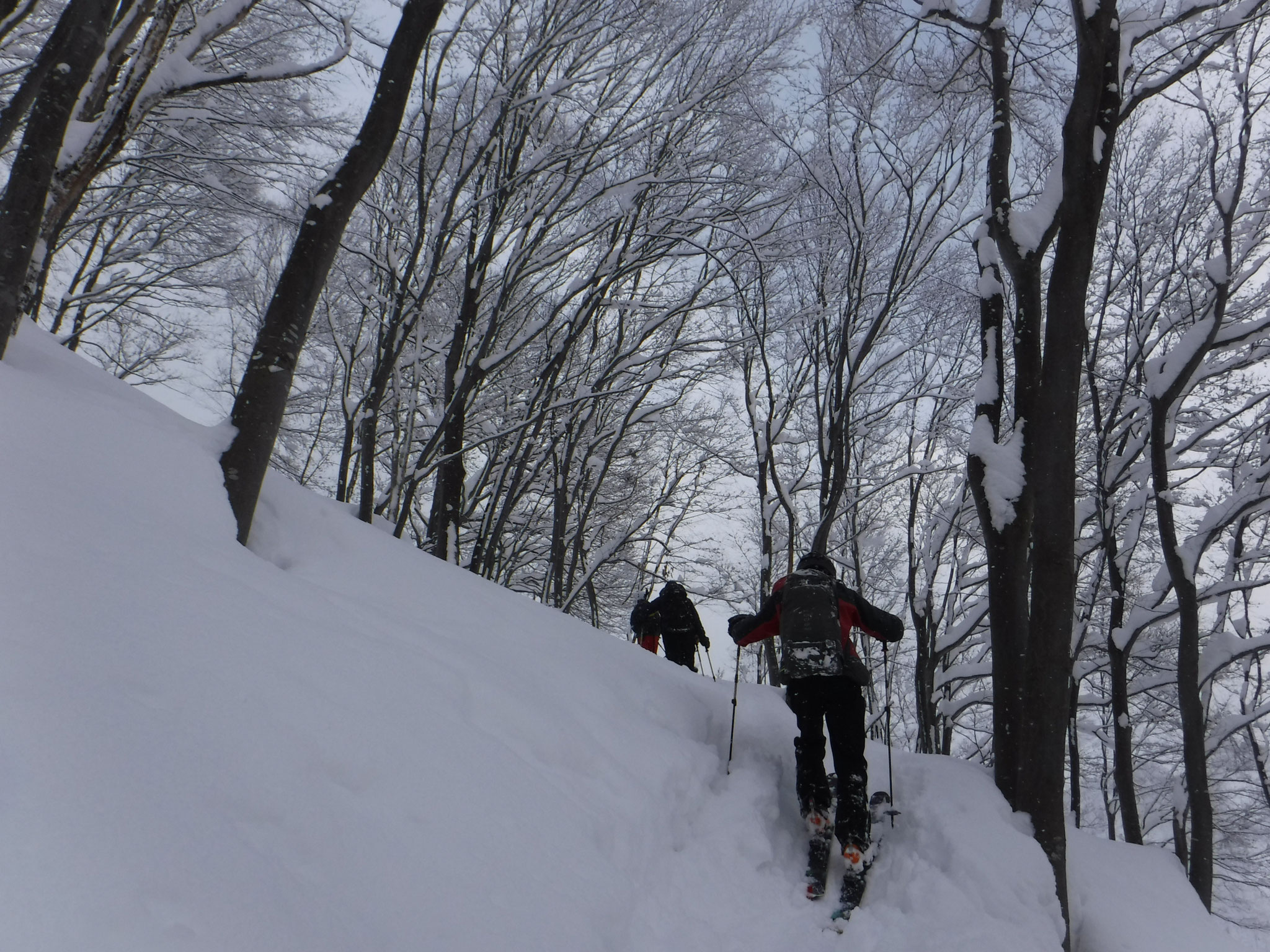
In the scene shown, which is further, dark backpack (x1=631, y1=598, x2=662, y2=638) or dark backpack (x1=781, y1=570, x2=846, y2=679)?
dark backpack (x1=631, y1=598, x2=662, y2=638)

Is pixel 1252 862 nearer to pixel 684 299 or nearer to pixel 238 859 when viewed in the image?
pixel 684 299

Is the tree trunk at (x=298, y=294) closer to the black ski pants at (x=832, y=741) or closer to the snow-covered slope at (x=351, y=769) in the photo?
the snow-covered slope at (x=351, y=769)

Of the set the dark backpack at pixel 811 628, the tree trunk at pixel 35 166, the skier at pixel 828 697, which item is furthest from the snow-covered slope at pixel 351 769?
the dark backpack at pixel 811 628

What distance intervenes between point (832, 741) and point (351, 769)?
8.97 feet

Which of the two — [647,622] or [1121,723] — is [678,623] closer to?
[647,622]

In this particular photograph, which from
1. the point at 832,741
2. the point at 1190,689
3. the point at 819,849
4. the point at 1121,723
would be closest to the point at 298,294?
the point at 832,741

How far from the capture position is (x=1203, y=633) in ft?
38.3

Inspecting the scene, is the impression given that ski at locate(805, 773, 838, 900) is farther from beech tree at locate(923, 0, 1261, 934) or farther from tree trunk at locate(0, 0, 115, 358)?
tree trunk at locate(0, 0, 115, 358)

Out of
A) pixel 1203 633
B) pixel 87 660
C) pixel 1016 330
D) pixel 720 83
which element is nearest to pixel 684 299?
pixel 720 83

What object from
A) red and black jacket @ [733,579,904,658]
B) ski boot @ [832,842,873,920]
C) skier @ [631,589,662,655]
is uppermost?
red and black jacket @ [733,579,904,658]

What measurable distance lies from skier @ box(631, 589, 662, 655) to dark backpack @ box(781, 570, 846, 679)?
4071 mm

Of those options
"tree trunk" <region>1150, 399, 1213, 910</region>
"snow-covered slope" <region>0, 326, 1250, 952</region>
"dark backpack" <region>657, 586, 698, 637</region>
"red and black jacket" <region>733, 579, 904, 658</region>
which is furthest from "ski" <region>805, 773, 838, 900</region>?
"tree trunk" <region>1150, 399, 1213, 910</region>

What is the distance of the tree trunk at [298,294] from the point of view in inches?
144

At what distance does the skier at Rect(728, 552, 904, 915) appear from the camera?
3682 millimetres
